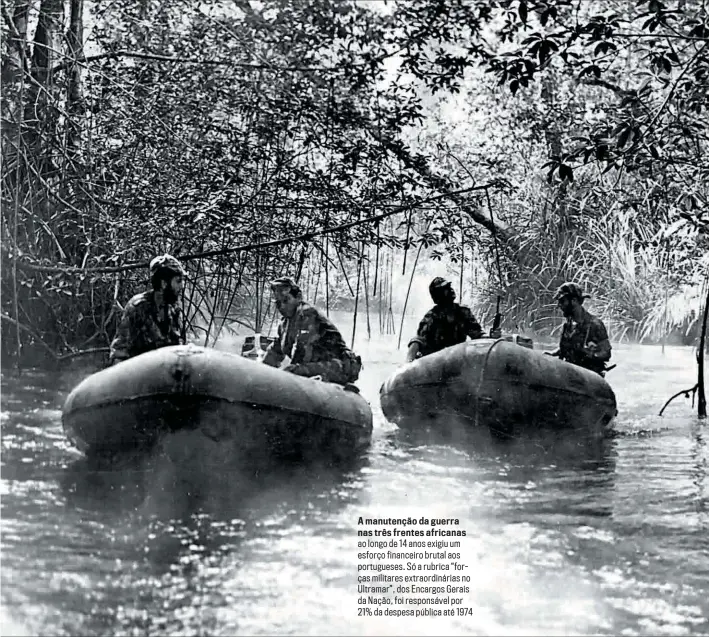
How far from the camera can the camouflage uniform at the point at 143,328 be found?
Result: 505 cm

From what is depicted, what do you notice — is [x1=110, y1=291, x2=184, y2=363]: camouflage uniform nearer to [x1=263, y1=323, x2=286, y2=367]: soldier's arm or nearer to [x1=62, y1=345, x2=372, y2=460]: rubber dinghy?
[x1=62, y1=345, x2=372, y2=460]: rubber dinghy

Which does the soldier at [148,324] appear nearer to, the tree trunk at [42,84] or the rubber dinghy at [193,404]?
the rubber dinghy at [193,404]

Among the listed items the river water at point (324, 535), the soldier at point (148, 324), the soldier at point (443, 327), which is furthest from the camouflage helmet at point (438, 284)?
the soldier at point (148, 324)

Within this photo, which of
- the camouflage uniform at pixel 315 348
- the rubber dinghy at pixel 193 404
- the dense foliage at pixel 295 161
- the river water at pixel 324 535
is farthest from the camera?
the dense foliage at pixel 295 161

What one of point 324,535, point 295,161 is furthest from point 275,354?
point 295,161

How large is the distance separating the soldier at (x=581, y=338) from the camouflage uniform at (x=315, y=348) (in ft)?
5.61

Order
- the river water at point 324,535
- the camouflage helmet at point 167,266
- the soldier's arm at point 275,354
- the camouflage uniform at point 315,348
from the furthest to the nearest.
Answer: the soldier's arm at point 275,354
the camouflage uniform at point 315,348
the camouflage helmet at point 167,266
the river water at point 324,535

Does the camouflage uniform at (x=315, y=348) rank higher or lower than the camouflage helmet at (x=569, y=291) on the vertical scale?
lower

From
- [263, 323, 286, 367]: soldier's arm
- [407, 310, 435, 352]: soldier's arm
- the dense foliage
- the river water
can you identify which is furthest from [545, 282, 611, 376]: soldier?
[263, 323, 286, 367]: soldier's arm

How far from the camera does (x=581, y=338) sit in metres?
6.62

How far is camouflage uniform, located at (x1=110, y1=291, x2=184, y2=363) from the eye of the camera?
505 cm

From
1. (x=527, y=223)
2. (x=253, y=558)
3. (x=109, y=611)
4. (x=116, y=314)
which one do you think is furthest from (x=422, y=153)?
(x=109, y=611)

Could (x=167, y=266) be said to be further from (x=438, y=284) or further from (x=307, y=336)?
(x=438, y=284)

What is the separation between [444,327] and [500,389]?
2.99ft
